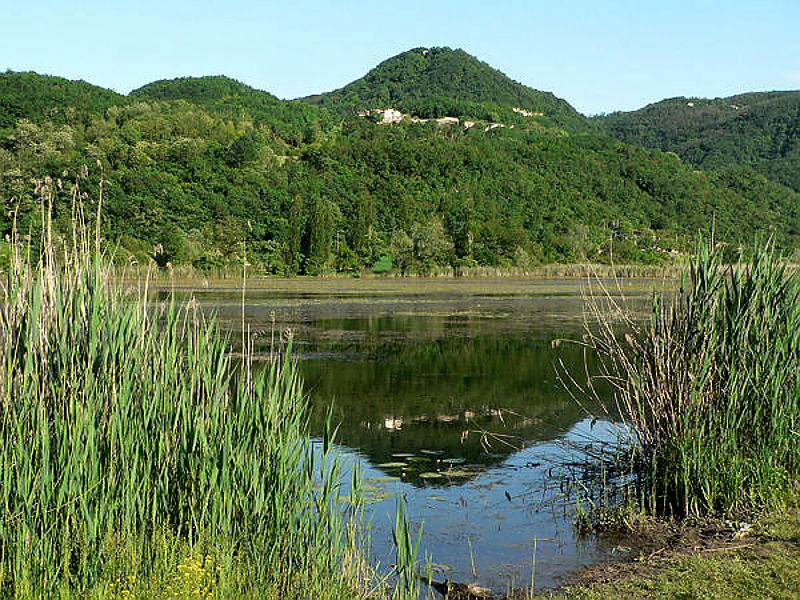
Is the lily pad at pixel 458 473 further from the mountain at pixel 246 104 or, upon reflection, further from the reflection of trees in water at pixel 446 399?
the mountain at pixel 246 104

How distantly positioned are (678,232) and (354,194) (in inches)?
→ 1292

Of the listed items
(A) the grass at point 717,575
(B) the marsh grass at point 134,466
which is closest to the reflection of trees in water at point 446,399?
(A) the grass at point 717,575

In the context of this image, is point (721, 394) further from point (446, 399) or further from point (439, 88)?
point (439, 88)

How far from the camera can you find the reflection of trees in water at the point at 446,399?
9945 mm

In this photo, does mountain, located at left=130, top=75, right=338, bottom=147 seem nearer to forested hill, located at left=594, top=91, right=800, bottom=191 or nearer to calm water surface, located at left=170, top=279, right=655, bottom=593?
forested hill, located at left=594, top=91, right=800, bottom=191

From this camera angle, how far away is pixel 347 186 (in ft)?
278

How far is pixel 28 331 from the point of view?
484cm

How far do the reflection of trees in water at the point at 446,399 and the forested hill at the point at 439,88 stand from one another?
450 feet

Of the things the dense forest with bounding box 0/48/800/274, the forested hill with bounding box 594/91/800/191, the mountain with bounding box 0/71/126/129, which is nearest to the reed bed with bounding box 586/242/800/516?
the dense forest with bounding box 0/48/800/274

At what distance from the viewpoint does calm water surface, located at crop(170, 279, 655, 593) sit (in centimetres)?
660

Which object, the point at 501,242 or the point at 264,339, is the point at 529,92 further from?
the point at 264,339

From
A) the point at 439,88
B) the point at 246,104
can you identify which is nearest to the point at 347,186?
the point at 246,104

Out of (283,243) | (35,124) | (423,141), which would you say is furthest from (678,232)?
(35,124)

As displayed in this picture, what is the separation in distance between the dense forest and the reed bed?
44.6m
